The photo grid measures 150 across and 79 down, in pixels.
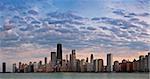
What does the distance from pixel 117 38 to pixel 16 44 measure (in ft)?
2.83

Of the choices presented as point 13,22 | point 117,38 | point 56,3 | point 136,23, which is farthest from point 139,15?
point 13,22

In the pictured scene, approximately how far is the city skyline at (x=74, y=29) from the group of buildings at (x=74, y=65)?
44 mm

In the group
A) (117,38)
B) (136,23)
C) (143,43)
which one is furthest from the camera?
(117,38)

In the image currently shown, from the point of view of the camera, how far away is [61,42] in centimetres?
314

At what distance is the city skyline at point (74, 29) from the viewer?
274cm

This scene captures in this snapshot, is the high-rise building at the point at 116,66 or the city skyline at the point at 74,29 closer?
the high-rise building at the point at 116,66

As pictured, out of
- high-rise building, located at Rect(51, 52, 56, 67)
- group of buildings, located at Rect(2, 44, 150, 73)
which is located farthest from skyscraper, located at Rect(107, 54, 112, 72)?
high-rise building, located at Rect(51, 52, 56, 67)

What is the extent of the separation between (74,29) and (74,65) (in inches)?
14.5

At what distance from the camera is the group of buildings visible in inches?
106

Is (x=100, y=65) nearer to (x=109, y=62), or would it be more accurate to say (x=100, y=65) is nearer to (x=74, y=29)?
(x=109, y=62)

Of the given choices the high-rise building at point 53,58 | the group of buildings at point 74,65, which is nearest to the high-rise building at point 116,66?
the group of buildings at point 74,65

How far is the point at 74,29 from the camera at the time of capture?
124 inches

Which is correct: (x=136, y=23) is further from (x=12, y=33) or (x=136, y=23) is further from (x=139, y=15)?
(x=12, y=33)

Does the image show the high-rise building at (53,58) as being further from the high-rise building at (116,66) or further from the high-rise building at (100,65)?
the high-rise building at (116,66)
